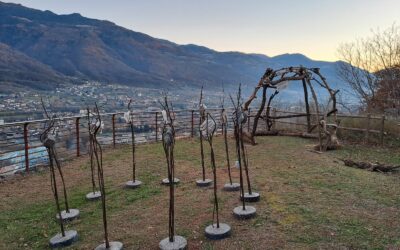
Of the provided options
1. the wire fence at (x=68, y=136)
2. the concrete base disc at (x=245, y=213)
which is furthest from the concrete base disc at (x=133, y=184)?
the concrete base disc at (x=245, y=213)

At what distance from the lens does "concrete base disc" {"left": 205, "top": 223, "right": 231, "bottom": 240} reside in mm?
3621

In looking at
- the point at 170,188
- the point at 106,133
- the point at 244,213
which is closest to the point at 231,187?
the point at 244,213

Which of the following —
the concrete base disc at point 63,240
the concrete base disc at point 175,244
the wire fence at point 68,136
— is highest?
the wire fence at point 68,136

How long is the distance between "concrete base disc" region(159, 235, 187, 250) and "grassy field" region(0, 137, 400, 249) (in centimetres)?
14

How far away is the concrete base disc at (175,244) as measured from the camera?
3342 millimetres

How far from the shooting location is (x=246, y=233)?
12.3 ft

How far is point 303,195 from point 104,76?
43.5m

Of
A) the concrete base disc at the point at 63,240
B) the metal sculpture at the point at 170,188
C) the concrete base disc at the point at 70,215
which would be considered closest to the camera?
the metal sculpture at the point at 170,188

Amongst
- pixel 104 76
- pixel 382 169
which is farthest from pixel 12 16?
pixel 382 169

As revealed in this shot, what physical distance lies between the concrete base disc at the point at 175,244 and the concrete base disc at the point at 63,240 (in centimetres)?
109

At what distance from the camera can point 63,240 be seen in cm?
362

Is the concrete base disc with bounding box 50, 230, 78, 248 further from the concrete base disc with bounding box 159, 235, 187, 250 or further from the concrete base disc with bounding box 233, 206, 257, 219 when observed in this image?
the concrete base disc with bounding box 233, 206, 257, 219

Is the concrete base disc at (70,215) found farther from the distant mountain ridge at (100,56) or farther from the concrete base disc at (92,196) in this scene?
the distant mountain ridge at (100,56)

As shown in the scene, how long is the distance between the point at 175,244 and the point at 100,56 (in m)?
57.6
